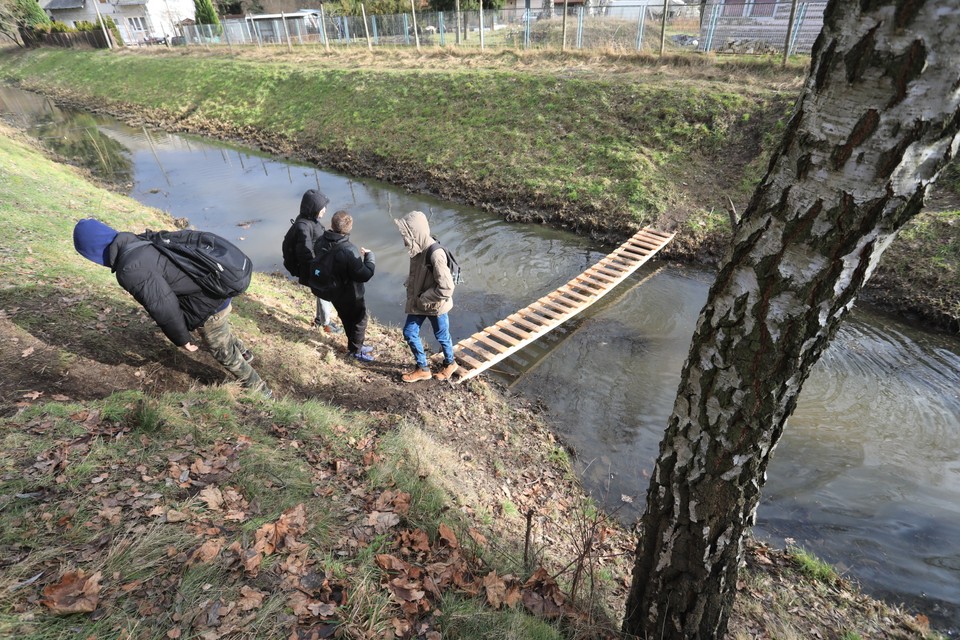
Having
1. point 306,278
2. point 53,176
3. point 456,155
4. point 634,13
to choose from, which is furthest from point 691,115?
point 53,176

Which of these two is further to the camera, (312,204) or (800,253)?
(312,204)

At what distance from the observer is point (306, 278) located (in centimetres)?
559

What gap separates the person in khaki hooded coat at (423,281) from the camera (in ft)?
15.7

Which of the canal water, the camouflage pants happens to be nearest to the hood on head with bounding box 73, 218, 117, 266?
the camouflage pants

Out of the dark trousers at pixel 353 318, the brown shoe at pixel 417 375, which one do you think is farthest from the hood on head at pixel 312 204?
the brown shoe at pixel 417 375

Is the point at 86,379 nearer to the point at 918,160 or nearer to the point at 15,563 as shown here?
the point at 15,563

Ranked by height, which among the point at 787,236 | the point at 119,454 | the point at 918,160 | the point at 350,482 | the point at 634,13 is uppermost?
the point at 634,13

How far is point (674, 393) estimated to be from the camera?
6.24 m

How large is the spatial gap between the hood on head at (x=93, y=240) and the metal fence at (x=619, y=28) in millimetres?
17283

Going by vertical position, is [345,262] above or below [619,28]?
below

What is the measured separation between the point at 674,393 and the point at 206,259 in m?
5.81

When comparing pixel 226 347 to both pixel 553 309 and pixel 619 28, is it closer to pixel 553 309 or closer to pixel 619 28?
pixel 553 309

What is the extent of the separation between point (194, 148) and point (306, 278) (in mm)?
17426

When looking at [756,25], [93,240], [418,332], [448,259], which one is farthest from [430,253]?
[756,25]
